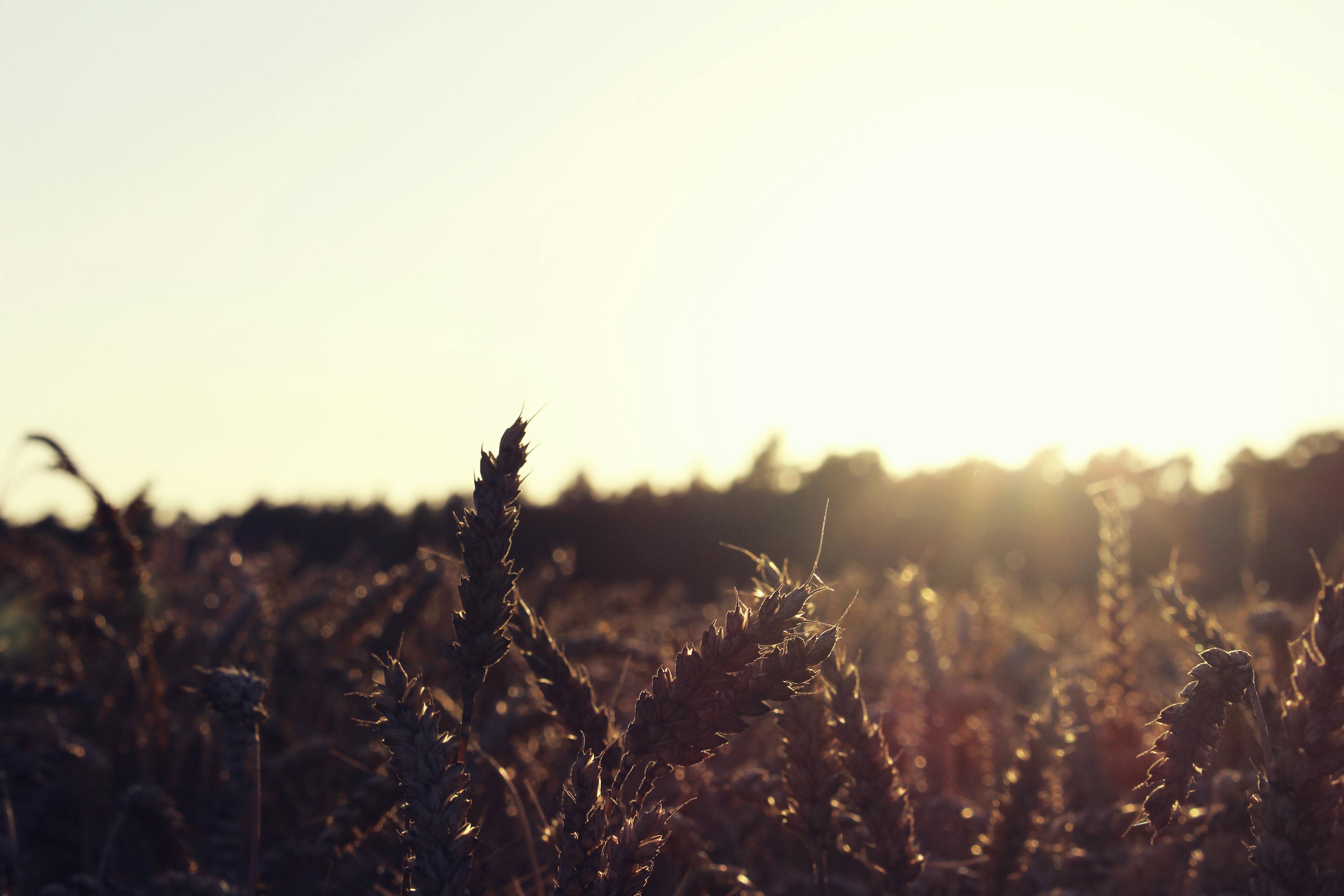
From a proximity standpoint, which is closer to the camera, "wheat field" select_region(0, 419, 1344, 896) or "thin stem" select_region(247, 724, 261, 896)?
"wheat field" select_region(0, 419, 1344, 896)

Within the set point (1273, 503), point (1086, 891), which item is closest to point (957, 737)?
point (1086, 891)

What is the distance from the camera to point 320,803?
9.30ft

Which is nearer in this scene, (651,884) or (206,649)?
(651,884)

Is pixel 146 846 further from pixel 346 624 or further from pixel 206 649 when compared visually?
pixel 346 624

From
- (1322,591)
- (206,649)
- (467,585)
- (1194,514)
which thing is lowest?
(1194,514)

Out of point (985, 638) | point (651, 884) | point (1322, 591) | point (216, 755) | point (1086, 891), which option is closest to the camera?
point (1322, 591)

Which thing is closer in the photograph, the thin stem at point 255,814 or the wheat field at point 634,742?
the wheat field at point 634,742

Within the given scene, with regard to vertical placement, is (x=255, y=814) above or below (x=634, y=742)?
below

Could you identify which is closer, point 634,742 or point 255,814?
point 634,742

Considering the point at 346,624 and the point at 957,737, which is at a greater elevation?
the point at 346,624

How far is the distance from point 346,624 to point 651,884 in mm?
1660

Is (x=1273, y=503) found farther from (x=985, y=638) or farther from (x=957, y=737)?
(x=957, y=737)

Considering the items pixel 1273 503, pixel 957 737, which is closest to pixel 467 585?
pixel 957 737

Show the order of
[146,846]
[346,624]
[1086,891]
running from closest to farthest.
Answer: [1086,891] → [146,846] → [346,624]
